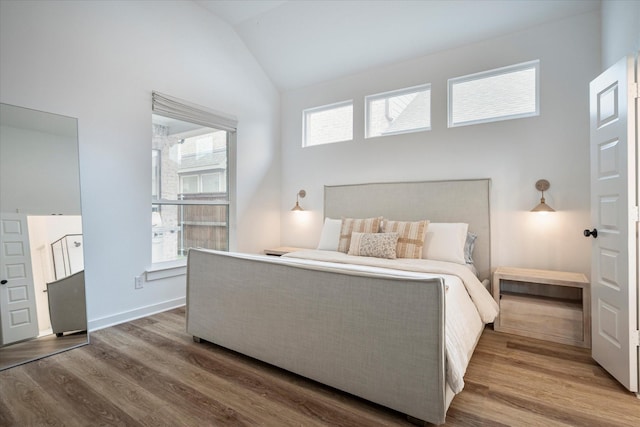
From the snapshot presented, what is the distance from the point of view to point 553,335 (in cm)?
265

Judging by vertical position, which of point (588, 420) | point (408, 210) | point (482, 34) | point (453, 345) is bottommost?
point (588, 420)

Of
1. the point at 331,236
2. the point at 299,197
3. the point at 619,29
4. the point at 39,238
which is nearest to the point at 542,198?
the point at 619,29

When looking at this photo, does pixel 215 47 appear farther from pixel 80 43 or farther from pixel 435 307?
pixel 435 307

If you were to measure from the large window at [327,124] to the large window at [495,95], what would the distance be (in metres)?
1.36

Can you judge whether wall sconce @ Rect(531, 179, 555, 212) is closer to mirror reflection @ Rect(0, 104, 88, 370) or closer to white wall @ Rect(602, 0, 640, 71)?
white wall @ Rect(602, 0, 640, 71)

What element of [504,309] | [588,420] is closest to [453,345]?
[588,420]

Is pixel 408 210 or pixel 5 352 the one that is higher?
pixel 408 210

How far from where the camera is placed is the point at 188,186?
3.81 m

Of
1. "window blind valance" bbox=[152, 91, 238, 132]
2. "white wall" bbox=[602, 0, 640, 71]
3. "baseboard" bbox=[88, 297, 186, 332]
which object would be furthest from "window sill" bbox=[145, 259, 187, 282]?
"white wall" bbox=[602, 0, 640, 71]

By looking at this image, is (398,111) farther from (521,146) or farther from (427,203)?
(521,146)

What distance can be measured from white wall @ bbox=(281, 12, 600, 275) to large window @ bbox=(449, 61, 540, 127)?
0.08m

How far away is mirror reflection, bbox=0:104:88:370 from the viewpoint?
2.30 m

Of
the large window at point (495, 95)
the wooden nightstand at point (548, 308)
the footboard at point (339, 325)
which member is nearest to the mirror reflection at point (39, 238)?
the footboard at point (339, 325)

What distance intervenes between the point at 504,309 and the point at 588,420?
125 centimetres
